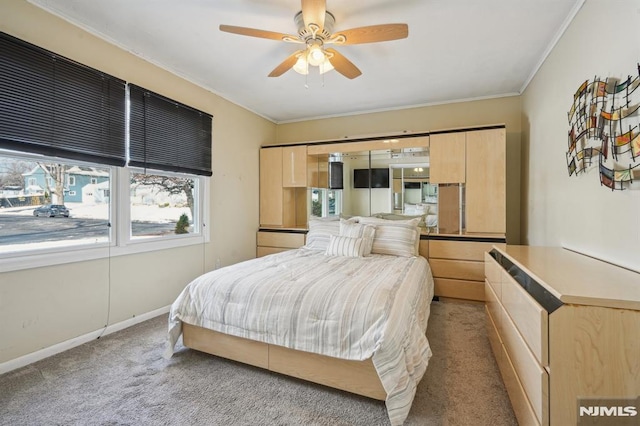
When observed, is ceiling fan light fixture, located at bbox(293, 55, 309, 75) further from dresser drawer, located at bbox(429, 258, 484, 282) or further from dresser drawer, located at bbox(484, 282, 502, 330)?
dresser drawer, located at bbox(429, 258, 484, 282)

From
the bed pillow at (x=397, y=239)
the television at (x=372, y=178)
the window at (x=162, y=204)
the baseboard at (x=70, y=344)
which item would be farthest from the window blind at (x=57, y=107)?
the television at (x=372, y=178)

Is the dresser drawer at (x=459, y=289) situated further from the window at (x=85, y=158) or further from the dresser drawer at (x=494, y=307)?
the window at (x=85, y=158)

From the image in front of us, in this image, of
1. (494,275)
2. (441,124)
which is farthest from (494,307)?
(441,124)

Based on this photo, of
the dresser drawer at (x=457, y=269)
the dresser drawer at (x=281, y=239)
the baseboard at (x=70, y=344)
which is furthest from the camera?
the dresser drawer at (x=281, y=239)

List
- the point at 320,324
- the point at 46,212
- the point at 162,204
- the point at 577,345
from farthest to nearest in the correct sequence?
the point at 162,204 < the point at 46,212 < the point at 320,324 < the point at 577,345

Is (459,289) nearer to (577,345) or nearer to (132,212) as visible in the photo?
(577,345)

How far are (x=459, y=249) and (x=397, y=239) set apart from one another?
810 mm

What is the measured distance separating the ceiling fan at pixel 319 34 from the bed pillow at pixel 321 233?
1930 millimetres

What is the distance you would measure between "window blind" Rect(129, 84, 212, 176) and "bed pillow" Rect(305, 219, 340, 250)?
4.84 feet

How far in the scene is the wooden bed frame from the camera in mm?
1636

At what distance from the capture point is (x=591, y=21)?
1.89m

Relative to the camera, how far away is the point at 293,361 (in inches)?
72.6

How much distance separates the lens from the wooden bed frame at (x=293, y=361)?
64.4 inches

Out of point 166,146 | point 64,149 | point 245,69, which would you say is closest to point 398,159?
point 245,69
